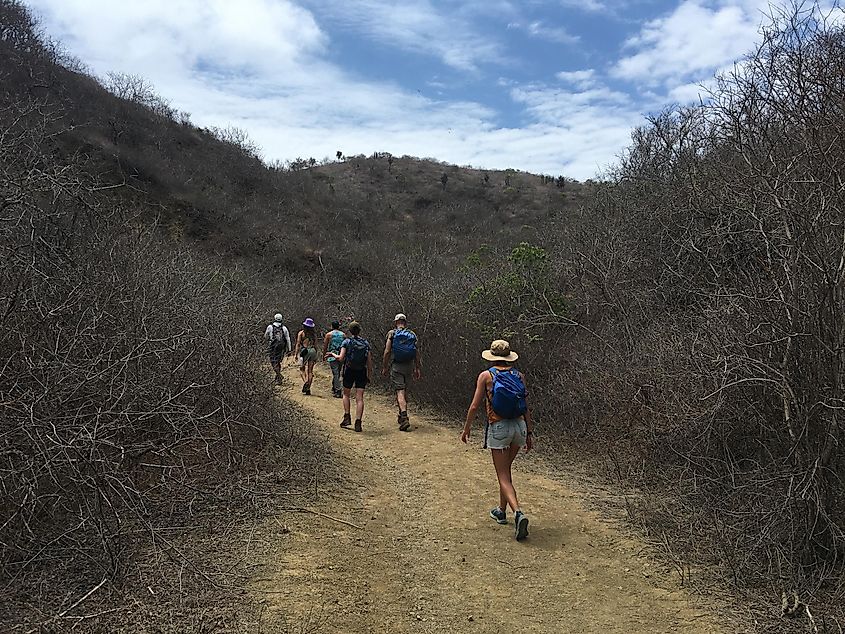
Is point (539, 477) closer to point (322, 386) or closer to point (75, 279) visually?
point (75, 279)

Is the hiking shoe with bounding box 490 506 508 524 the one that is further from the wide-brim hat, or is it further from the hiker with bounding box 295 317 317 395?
the hiker with bounding box 295 317 317 395

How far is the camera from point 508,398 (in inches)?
210

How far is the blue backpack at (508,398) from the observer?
17.5 ft

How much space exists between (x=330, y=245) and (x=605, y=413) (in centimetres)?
2879

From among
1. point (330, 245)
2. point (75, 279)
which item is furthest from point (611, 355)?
point (330, 245)

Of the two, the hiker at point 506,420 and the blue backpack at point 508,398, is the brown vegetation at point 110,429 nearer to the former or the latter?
the hiker at point 506,420

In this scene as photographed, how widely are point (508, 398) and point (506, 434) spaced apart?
0.32 meters

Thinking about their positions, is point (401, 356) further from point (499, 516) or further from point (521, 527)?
point (521, 527)

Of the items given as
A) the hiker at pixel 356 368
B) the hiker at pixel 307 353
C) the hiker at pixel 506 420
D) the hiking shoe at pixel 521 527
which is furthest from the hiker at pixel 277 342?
the hiking shoe at pixel 521 527

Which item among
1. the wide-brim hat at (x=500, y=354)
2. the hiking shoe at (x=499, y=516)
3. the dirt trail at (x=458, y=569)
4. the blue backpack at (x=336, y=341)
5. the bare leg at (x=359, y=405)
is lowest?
the dirt trail at (x=458, y=569)

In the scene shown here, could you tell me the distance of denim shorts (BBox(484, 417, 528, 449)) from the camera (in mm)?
5375

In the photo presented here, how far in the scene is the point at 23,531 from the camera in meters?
4.00

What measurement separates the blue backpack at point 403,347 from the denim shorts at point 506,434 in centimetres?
434

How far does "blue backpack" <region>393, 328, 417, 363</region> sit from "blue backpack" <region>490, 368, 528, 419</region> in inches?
171
